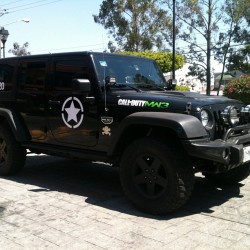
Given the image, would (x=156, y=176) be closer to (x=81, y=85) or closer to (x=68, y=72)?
(x=81, y=85)

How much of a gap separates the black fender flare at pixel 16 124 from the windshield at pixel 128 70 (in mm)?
1703

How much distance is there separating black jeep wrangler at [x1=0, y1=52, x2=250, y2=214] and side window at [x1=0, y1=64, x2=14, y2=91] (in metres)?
0.02

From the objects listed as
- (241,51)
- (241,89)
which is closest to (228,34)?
(241,51)

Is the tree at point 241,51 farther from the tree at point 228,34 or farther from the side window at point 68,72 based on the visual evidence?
the side window at point 68,72

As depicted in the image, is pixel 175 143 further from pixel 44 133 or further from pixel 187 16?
pixel 187 16

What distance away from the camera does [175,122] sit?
4.27m

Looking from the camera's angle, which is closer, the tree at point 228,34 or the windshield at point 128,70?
the windshield at point 128,70

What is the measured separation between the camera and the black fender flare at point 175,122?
4.23 m

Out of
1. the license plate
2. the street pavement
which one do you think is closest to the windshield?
the street pavement

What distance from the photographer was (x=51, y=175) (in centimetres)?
673

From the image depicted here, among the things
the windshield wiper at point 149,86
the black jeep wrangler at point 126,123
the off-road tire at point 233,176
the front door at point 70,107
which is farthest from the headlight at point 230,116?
the front door at point 70,107

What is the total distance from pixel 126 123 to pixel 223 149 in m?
1.10

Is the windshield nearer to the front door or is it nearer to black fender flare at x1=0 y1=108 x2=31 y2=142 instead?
the front door

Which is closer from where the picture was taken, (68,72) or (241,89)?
(68,72)
